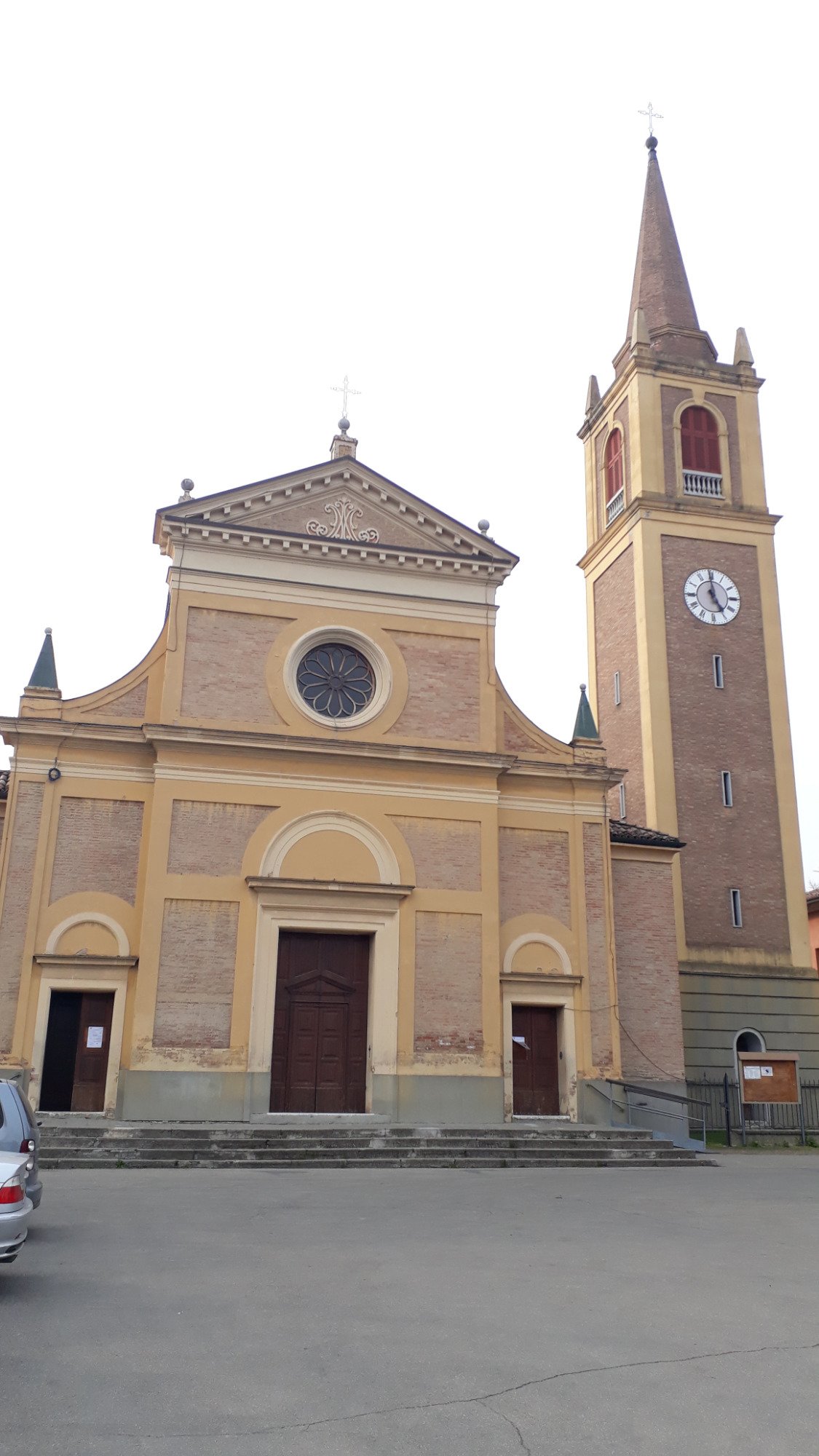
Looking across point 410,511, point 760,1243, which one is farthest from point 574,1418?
point 410,511

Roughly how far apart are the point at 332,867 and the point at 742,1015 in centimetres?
1149

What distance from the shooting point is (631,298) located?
3559 cm

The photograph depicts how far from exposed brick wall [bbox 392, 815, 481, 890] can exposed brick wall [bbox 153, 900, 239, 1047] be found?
3.84m

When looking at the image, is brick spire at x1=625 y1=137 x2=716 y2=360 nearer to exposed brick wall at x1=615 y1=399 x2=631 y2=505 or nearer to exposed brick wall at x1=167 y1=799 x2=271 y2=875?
exposed brick wall at x1=615 y1=399 x2=631 y2=505

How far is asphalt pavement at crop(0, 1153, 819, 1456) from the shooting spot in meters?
5.69

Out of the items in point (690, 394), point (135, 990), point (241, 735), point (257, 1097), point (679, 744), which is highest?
point (690, 394)

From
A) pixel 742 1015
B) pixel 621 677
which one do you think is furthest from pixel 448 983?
pixel 621 677

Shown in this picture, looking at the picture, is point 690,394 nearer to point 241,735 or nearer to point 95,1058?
point 241,735

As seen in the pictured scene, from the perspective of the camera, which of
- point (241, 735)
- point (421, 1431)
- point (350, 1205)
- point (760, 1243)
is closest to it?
point (421, 1431)

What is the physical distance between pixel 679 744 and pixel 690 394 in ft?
34.8

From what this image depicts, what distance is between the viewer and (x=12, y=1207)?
7.96 meters

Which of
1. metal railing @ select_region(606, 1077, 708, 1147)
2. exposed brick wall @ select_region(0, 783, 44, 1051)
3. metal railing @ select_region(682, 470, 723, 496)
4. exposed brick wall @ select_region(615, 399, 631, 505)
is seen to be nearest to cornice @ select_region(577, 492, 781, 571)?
metal railing @ select_region(682, 470, 723, 496)

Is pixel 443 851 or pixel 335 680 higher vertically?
pixel 335 680

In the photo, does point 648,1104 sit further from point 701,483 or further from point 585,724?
point 701,483
